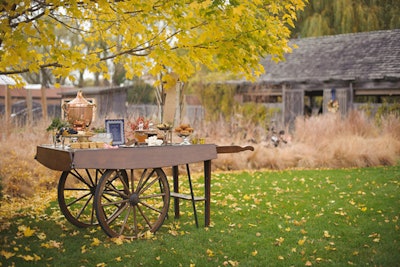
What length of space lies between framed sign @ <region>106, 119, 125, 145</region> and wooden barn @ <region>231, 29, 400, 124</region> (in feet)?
35.8

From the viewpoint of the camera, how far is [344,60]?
17641mm

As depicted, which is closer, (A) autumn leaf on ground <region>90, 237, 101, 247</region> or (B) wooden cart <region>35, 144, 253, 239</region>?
(B) wooden cart <region>35, 144, 253, 239</region>

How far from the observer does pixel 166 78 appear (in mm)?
5918

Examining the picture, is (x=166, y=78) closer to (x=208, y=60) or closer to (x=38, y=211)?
(x=208, y=60)

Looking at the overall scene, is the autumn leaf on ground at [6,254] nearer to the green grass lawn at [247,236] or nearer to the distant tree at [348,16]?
the green grass lawn at [247,236]

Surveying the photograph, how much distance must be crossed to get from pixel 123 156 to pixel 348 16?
62.5 ft

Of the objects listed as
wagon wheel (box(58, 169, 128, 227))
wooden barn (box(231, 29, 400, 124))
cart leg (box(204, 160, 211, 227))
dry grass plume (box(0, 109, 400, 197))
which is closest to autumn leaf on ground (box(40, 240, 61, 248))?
wagon wheel (box(58, 169, 128, 227))

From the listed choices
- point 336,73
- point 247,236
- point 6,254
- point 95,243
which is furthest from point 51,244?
point 336,73

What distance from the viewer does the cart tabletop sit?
169 inches

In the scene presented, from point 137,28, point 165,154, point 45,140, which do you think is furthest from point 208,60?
point 45,140

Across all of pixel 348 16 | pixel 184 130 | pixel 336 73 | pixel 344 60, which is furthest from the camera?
pixel 348 16

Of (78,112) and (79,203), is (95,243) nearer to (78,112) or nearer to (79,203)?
(78,112)

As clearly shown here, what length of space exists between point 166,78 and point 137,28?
0.70 meters

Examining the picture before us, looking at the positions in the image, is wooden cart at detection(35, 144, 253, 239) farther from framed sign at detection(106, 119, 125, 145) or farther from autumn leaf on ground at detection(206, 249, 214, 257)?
autumn leaf on ground at detection(206, 249, 214, 257)
